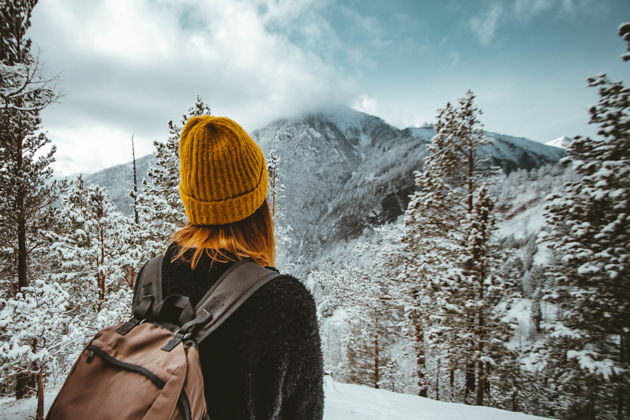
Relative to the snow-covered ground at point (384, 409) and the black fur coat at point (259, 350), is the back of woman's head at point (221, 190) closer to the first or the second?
the black fur coat at point (259, 350)

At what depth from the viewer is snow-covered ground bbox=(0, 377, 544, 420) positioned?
20.9 ft

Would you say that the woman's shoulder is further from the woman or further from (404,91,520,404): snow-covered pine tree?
Answer: (404,91,520,404): snow-covered pine tree

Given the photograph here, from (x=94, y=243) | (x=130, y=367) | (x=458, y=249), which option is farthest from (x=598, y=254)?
(x=94, y=243)

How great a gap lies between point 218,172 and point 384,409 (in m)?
7.80

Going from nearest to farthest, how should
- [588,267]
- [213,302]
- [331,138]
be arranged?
[213,302] < [588,267] < [331,138]

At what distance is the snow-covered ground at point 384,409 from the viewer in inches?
251

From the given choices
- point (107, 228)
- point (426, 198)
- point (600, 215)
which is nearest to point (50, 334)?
point (107, 228)

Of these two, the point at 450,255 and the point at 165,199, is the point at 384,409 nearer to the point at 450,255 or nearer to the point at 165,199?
the point at 450,255

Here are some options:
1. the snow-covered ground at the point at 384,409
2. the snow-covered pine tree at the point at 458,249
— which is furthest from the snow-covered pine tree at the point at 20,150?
the snow-covered pine tree at the point at 458,249

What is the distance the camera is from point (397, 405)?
7.18 m

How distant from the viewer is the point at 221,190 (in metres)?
1.23

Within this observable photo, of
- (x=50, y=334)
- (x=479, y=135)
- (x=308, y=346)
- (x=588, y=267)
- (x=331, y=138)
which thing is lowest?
(x=50, y=334)

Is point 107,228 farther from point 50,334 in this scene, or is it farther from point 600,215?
point 600,215

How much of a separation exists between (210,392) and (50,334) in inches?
339
